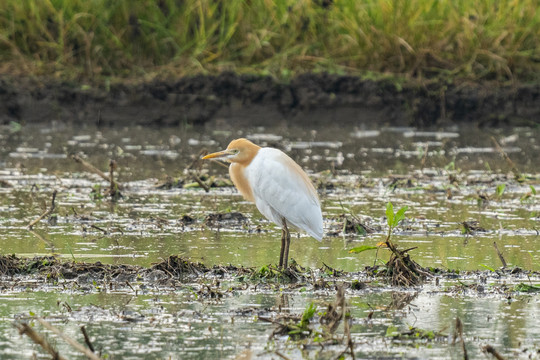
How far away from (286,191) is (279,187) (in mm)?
47

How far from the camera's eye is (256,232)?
7.88 m

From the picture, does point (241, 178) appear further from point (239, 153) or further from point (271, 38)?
point (271, 38)

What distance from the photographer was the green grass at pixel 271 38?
16.1 metres

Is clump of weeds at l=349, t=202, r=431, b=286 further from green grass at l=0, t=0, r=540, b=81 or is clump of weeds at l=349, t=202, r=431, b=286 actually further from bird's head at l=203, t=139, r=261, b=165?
green grass at l=0, t=0, r=540, b=81

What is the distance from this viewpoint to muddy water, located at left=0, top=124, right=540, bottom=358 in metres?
4.86

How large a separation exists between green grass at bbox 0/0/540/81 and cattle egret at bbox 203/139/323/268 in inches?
375

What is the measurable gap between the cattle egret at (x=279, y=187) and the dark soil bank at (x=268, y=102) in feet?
30.6

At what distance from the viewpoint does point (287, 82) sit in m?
15.9

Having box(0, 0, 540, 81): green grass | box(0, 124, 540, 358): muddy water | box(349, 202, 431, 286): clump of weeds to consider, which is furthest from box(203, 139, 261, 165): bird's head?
box(0, 0, 540, 81): green grass

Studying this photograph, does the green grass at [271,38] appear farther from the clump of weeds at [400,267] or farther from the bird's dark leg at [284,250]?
the clump of weeds at [400,267]

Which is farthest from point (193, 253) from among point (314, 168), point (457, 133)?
point (457, 133)

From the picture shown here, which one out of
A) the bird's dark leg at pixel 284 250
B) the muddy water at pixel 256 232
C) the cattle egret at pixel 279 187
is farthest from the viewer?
the cattle egret at pixel 279 187

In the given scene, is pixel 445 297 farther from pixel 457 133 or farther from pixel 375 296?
pixel 457 133

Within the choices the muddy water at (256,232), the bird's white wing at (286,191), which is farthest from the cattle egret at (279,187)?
the muddy water at (256,232)
